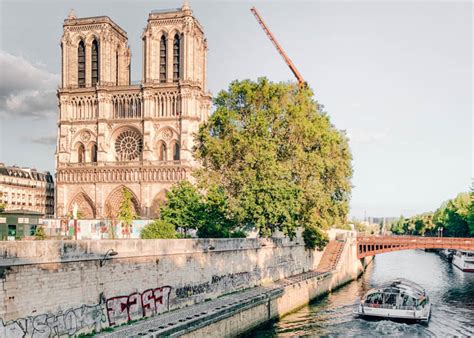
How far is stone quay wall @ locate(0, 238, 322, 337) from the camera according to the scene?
65.2 feet

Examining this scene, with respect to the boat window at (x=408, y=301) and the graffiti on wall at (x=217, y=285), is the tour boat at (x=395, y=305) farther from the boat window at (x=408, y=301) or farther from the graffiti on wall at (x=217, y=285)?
the graffiti on wall at (x=217, y=285)

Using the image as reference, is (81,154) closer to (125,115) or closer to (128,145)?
(128,145)

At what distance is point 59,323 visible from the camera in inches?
850

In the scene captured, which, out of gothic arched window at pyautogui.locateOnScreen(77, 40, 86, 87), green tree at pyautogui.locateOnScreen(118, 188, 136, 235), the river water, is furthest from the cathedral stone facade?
the river water

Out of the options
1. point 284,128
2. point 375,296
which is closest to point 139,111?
point 284,128

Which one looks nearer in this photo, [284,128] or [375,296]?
[375,296]

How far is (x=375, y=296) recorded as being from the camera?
3803cm

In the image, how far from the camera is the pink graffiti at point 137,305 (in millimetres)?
24922

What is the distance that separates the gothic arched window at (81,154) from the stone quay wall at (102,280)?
186 ft

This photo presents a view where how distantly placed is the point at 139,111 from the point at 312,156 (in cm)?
4401

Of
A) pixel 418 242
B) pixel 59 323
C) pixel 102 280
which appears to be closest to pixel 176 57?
pixel 418 242

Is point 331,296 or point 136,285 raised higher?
point 136,285

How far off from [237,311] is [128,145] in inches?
2427

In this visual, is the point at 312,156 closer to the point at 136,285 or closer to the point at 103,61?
the point at 136,285
